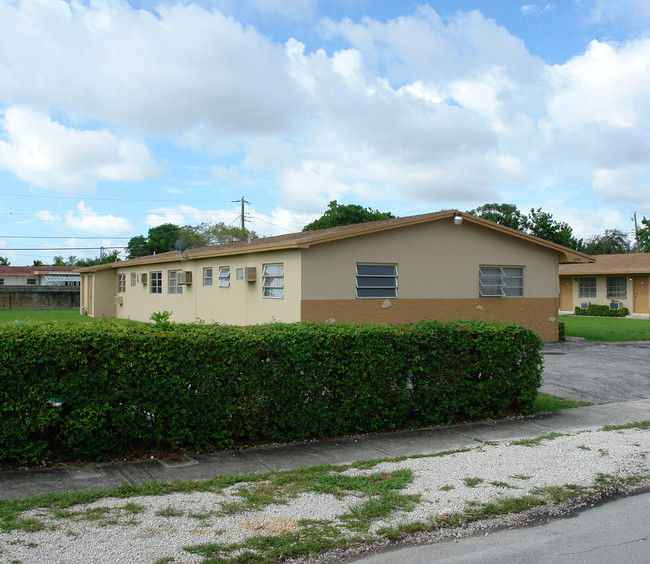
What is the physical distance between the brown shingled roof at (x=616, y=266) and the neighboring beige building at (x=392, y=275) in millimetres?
13724

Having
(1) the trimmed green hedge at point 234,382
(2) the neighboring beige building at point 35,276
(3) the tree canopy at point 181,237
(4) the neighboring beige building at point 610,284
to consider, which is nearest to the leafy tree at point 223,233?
(3) the tree canopy at point 181,237

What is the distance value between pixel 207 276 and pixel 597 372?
13.0 meters

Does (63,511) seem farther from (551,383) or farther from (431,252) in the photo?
(431,252)

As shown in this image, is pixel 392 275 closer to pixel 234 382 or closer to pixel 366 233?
pixel 366 233

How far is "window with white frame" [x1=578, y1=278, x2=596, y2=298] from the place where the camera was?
33.7 meters

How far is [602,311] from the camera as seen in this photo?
106 ft

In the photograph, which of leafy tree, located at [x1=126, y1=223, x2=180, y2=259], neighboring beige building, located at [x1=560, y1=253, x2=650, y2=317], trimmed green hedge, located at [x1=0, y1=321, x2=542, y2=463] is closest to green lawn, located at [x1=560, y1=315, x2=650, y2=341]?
neighboring beige building, located at [x1=560, y1=253, x2=650, y2=317]

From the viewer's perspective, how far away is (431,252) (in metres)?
17.0

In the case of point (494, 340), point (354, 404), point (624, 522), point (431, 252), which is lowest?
point (624, 522)

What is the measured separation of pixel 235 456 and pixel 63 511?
212cm

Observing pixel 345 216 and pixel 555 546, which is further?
pixel 345 216

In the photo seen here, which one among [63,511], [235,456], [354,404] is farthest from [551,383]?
[63,511]

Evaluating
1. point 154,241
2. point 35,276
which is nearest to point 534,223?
point 154,241

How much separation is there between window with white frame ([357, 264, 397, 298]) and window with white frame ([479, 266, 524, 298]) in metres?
3.13
